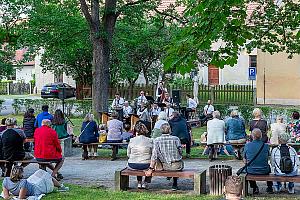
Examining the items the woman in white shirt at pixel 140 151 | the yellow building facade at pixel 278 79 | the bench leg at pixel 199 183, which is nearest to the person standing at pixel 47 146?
the woman in white shirt at pixel 140 151

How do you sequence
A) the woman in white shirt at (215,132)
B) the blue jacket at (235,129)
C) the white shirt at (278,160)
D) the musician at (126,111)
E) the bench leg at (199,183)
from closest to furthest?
1. the white shirt at (278,160)
2. the bench leg at (199,183)
3. the woman in white shirt at (215,132)
4. the blue jacket at (235,129)
5. the musician at (126,111)

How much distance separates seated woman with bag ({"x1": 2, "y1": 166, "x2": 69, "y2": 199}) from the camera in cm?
1108

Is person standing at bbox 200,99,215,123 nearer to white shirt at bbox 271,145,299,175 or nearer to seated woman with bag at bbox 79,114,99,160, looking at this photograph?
seated woman with bag at bbox 79,114,99,160

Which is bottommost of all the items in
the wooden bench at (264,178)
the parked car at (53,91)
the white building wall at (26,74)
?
the wooden bench at (264,178)

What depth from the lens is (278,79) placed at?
128 ft

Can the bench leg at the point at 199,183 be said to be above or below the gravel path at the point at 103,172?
above

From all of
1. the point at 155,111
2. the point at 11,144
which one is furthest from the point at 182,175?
the point at 155,111

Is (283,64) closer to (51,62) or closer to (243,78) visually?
(243,78)

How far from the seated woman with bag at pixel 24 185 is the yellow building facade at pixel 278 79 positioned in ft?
92.9

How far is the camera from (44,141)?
12953 mm

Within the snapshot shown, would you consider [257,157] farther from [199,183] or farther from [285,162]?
[199,183]

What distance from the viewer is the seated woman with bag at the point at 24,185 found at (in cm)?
1108

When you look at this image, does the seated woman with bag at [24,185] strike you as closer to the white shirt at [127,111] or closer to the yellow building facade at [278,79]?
the white shirt at [127,111]

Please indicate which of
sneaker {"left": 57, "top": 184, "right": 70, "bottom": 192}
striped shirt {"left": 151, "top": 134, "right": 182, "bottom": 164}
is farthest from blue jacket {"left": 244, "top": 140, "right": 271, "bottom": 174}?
sneaker {"left": 57, "top": 184, "right": 70, "bottom": 192}
